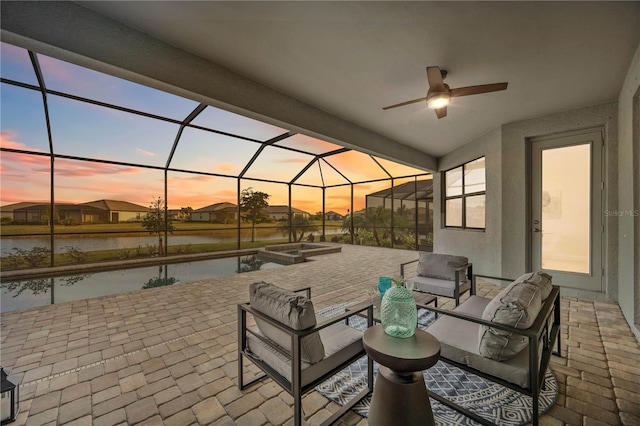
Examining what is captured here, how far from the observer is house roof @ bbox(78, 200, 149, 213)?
6.97 m

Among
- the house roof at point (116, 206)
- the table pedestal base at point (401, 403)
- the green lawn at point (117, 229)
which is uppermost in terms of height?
the house roof at point (116, 206)

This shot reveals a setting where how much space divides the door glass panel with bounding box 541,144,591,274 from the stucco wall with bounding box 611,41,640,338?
1.95 feet

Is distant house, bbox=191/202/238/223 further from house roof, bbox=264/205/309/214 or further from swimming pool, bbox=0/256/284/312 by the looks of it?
swimming pool, bbox=0/256/284/312

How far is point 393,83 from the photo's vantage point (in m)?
3.16

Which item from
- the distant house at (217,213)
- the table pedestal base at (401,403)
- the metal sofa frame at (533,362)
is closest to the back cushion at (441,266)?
the metal sofa frame at (533,362)

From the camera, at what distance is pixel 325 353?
164 centimetres

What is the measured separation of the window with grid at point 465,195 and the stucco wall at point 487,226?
0.18 metres

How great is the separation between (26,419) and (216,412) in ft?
3.97

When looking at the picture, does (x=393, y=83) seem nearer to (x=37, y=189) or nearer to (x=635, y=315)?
(x=635, y=315)

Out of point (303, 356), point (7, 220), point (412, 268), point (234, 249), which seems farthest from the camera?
point (234, 249)

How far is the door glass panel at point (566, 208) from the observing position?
158 inches

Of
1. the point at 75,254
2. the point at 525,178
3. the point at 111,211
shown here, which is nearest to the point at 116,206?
the point at 111,211

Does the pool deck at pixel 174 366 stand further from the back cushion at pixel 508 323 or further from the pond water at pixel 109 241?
the pond water at pixel 109 241

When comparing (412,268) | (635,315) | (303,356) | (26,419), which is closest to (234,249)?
(412,268)
